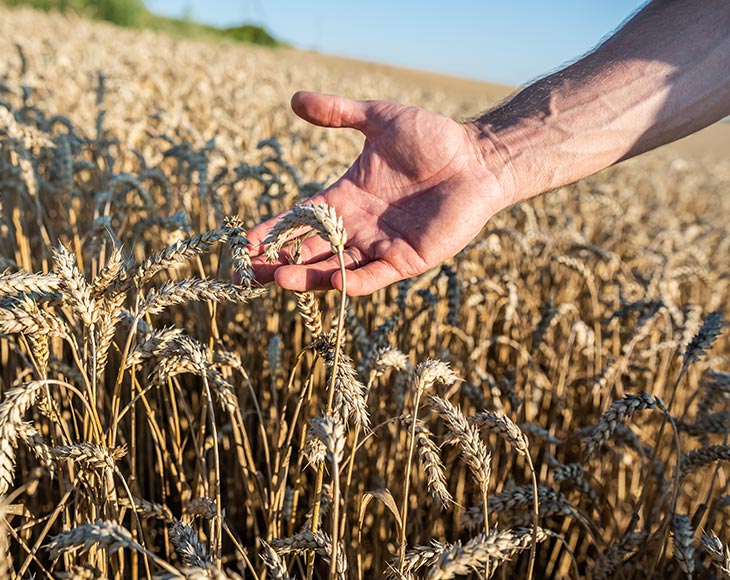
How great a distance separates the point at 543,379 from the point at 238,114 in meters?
3.51

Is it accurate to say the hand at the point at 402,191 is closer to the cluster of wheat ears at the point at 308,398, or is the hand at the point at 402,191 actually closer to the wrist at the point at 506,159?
the wrist at the point at 506,159

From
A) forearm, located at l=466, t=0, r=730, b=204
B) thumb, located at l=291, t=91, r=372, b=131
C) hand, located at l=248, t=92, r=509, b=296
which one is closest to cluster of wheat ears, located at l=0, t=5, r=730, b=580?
hand, located at l=248, t=92, r=509, b=296

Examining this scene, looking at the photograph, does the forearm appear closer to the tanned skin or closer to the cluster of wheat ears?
the tanned skin

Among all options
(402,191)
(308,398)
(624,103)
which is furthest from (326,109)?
(624,103)

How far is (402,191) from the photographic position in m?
1.74

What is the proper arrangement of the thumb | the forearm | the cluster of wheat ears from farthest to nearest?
the forearm → the thumb → the cluster of wheat ears

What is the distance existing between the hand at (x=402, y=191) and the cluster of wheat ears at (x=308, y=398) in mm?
143

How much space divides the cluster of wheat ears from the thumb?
34 cm

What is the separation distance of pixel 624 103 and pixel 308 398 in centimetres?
120

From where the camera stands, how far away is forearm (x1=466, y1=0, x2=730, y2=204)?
1687mm

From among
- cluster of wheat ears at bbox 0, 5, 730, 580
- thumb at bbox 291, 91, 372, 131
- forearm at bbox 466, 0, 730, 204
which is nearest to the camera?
cluster of wheat ears at bbox 0, 5, 730, 580

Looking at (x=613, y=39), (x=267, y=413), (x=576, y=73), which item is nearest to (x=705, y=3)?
(x=613, y=39)

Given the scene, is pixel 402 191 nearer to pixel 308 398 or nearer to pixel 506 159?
pixel 506 159

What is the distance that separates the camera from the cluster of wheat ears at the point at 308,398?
3.42 feet
